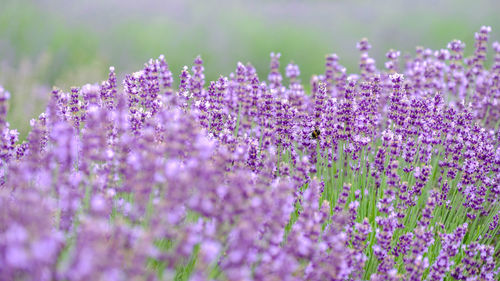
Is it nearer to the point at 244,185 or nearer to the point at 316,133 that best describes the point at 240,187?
the point at 244,185

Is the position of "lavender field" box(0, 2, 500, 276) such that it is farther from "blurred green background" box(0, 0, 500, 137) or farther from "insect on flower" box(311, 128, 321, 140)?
"blurred green background" box(0, 0, 500, 137)

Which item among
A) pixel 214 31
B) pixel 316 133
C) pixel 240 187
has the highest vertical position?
pixel 214 31

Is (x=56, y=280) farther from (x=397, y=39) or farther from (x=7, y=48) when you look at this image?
(x=397, y=39)

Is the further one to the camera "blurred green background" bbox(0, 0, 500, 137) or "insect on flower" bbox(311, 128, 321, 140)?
"blurred green background" bbox(0, 0, 500, 137)

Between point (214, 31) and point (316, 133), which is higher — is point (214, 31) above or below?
above

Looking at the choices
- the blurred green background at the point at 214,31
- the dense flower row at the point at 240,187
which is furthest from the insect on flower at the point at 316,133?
the blurred green background at the point at 214,31

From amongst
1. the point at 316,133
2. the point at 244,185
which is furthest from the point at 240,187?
the point at 316,133

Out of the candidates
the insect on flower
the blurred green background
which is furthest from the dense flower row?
the blurred green background
